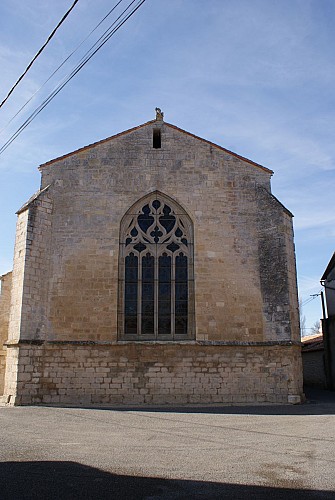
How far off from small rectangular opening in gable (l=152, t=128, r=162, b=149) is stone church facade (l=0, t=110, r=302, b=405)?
3cm

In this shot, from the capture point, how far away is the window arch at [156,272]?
44.8 feet

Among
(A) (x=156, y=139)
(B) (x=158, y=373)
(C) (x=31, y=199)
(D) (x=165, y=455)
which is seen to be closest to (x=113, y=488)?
(D) (x=165, y=455)

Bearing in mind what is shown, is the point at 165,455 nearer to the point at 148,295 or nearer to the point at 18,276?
the point at 148,295

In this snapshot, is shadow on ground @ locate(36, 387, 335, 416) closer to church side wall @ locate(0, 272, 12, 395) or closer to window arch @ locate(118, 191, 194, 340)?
window arch @ locate(118, 191, 194, 340)

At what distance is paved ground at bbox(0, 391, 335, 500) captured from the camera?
4.90 metres

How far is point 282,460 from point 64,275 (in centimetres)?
890

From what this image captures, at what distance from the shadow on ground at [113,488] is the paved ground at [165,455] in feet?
0.03

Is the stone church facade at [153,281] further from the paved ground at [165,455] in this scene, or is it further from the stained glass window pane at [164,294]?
the paved ground at [165,455]

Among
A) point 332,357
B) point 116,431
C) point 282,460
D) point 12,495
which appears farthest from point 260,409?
point 332,357

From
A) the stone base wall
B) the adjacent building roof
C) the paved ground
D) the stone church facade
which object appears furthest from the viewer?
the adjacent building roof

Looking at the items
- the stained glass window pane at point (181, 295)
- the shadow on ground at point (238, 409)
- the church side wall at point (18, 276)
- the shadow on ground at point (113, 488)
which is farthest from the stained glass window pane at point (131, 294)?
the shadow on ground at point (113, 488)

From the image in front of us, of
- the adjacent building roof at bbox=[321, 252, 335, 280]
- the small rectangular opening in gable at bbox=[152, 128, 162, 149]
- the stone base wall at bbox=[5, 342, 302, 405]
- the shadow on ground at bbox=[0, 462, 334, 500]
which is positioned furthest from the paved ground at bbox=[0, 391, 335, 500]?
the adjacent building roof at bbox=[321, 252, 335, 280]

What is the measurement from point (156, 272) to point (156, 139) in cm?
435

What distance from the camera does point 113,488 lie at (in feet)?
16.1
